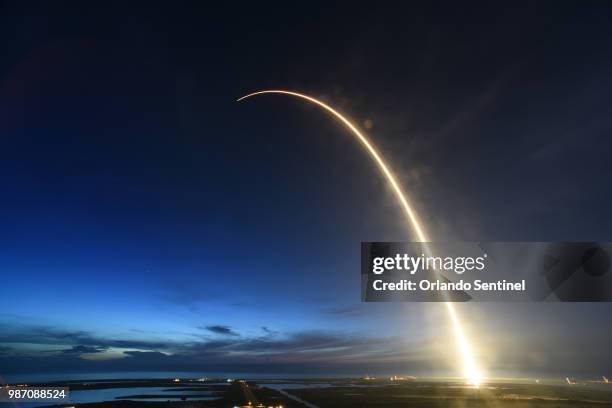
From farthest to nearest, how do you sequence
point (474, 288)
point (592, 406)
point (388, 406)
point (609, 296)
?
point (592, 406), point (388, 406), point (609, 296), point (474, 288)

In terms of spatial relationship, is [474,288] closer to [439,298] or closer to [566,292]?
[439,298]

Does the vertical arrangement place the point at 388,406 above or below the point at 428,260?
below

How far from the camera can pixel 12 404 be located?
70.0m

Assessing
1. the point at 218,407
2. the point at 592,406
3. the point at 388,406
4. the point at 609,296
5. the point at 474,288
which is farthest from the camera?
the point at 592,406

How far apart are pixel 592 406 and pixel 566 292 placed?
64.9 metres

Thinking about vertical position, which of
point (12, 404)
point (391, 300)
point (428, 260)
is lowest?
point (12, 404)

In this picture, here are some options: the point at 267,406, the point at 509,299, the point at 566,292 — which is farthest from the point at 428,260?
the point at 267,406

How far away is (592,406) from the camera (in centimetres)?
7569

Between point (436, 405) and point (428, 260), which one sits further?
point (436, 405)

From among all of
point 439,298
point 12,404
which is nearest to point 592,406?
point 439,298

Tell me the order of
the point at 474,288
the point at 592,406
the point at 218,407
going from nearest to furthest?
the point at 474,288
the point at 218,407
the point at 592,406

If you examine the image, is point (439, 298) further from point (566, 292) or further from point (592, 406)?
point (592, 406)

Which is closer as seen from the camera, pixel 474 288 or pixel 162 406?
pixel 474 288

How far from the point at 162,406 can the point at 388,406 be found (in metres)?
32.3
